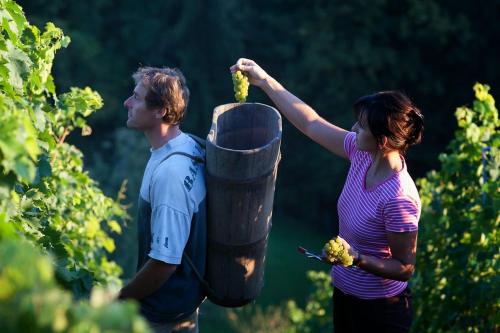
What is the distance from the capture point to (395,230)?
10.2 feet

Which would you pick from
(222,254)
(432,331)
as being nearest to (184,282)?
(222,254)

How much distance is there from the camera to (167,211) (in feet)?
10.2

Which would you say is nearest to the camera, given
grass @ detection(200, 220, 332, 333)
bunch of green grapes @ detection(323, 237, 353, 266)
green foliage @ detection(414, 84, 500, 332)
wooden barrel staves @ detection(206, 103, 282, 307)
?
bunch of green grapes @ detection(323, 237, 353, 266)

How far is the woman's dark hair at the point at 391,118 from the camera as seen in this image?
3.09 meters

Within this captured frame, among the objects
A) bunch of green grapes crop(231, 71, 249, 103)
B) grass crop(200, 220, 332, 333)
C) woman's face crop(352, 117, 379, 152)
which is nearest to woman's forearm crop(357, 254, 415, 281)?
woman's face crop(352, 117, 379, 152)

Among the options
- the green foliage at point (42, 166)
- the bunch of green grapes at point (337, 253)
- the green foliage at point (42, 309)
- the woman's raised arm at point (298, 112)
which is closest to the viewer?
the green foliage at point (42, 309)

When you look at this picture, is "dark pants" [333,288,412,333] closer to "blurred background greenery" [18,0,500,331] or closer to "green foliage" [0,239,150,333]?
"green foliage" [0,239,150,333]

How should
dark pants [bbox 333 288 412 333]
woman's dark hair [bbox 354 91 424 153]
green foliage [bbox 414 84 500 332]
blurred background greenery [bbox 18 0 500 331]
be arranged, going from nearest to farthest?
woman's dark hair [bbox 354 91 424 153]
dark pants [bbox 333 288 412 333]
green foliage [bbox 414 84 500 332]
blurred background greenery [bbox 18 0 500 331]

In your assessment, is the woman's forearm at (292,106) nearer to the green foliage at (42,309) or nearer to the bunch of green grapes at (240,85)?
the bunch of green grapes at (240,85)

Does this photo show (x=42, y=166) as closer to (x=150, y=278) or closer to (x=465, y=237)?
(x=150, y=278)

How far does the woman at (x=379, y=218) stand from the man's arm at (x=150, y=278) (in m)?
0.62

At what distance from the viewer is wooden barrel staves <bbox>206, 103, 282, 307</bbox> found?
3.20 meters

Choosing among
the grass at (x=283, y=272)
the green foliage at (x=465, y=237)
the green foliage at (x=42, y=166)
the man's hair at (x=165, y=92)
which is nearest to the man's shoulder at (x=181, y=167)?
the man's hair at (x=165, y=92)

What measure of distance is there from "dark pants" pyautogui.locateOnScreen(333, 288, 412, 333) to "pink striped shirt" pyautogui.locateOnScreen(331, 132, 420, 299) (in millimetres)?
26
